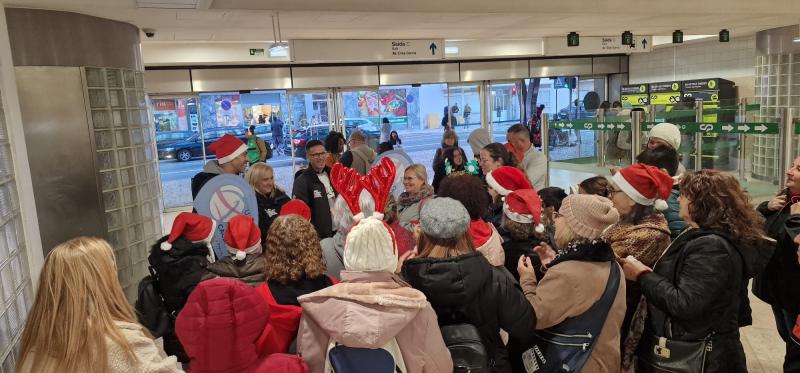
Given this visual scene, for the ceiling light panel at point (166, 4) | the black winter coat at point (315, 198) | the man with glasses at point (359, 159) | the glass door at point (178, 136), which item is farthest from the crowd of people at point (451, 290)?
the glass door at point (178, 136)

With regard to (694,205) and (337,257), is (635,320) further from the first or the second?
(337,257)

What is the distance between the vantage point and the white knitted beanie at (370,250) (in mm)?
1938

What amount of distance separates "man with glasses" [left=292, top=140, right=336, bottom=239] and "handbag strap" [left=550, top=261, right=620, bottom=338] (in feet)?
8.44

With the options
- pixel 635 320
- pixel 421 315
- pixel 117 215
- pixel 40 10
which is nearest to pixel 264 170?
pixel 117 215

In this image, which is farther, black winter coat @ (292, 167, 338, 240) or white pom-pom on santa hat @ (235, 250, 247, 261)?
black winter coat @ (292, 167, 338, 240)

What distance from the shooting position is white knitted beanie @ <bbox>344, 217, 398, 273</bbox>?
1.94 metres

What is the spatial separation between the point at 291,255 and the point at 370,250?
Result: 0.40m

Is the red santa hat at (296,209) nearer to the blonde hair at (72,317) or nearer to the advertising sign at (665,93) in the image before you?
the blonde hair at (72,317)

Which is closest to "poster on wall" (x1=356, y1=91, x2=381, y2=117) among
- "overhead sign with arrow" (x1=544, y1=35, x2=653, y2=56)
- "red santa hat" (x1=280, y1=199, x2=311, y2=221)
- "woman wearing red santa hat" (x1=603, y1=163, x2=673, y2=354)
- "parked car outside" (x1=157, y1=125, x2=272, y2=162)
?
"parked car outside" (x1=157, y1=125, x2=272, y2=162)

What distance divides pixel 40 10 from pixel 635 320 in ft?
14.6

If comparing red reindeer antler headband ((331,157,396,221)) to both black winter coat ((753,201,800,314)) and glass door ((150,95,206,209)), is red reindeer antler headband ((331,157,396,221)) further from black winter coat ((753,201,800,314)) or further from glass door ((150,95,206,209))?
glass door ((150,95,206,209))

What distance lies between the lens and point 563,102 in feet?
42.4

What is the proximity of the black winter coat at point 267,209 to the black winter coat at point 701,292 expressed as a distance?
8.26 ft

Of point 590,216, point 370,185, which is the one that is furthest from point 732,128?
point 370,185
